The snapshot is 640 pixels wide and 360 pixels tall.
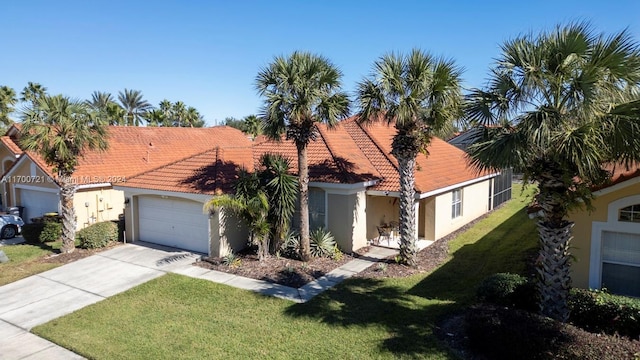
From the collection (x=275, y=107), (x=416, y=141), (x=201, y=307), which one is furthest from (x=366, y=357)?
(x=275, y=107)

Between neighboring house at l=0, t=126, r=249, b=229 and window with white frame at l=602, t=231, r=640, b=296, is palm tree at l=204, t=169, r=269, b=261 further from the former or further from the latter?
window with white frame at l=602, t=231, r=640, b=296

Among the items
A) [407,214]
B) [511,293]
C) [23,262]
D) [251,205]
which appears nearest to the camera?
[511,293]

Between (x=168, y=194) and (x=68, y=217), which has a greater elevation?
(x=168, y=194)

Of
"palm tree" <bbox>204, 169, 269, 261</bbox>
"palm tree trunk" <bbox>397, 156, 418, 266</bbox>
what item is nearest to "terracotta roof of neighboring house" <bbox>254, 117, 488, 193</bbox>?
"palm tree trunk" <bbox>397, 156, 418, 266</bbox>

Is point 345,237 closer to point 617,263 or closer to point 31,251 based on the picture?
point 617,263

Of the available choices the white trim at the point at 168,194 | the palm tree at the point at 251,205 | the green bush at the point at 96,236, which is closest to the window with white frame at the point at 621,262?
the palm tree at the point at 251,205

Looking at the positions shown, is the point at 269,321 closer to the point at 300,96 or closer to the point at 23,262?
the point at 300,96

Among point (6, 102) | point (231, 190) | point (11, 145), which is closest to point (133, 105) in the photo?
point (6, 102)
